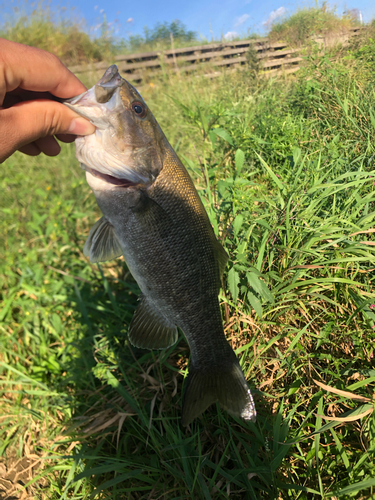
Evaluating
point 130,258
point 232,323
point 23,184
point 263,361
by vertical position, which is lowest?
point 263,361

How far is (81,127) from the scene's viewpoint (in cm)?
146

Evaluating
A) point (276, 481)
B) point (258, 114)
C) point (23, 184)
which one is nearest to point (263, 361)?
point (276, 481)

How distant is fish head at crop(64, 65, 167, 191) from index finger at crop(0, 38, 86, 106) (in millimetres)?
147

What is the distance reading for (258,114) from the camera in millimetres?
3809

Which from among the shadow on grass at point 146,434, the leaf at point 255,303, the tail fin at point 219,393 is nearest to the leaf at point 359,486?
the shadow on grass at point 146,434

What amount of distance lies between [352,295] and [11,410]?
2.86m

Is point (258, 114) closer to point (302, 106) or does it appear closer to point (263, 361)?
point (302, 106)

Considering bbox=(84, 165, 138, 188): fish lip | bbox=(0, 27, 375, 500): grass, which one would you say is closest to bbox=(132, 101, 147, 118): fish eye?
bbox=(84, 165, 138, 188): fish lip

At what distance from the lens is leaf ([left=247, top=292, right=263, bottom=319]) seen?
1.86 metres

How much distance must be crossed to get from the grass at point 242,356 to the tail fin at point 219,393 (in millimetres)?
303

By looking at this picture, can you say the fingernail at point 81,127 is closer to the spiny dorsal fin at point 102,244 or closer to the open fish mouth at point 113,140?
the open fish mouth at point 113,140

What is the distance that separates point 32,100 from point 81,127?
258 millimetres

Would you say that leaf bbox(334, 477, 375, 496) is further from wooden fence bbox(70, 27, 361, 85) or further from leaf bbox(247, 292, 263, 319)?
wooden fence bbox(70, 27, 361, 85)

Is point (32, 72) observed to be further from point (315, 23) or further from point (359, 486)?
point (315, 23)
